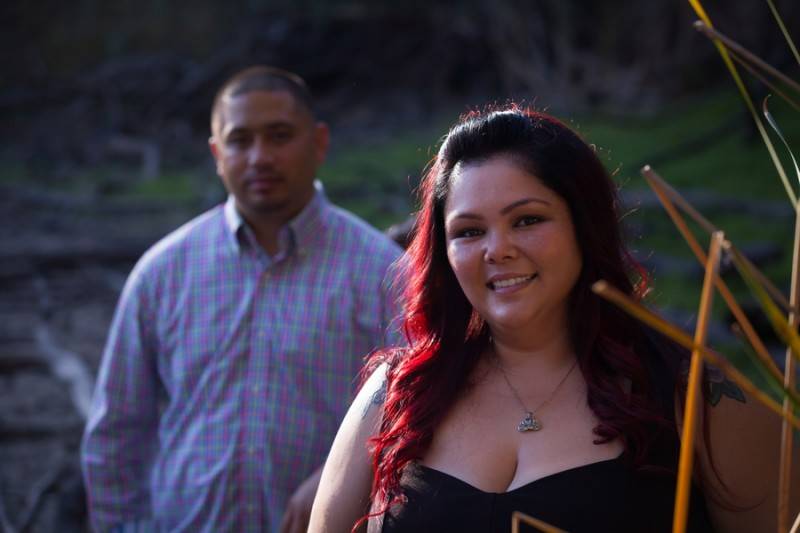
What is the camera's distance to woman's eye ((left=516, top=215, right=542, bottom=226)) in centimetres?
190

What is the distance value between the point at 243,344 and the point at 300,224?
41cm

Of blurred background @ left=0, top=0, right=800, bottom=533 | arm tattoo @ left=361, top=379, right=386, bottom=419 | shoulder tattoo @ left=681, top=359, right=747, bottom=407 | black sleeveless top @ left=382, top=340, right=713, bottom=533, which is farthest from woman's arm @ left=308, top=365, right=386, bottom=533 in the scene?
blurred background @ left=0, top=0, right=800, bottom=533

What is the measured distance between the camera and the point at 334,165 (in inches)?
473

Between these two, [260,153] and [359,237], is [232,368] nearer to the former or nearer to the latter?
[359,237]

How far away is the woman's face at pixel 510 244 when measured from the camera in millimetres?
1859

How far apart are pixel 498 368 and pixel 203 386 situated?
1349mm

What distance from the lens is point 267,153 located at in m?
3.26

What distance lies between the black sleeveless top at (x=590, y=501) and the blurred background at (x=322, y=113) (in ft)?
3.50

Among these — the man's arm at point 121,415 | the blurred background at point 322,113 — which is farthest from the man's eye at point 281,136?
the man's arm at point 121,415

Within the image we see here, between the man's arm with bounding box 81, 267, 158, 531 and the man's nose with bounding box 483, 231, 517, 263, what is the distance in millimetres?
1661

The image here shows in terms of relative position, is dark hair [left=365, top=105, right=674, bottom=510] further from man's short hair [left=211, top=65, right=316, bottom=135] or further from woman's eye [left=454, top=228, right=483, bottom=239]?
man's short hair [left=211, top=65, right=316, bottom=135]

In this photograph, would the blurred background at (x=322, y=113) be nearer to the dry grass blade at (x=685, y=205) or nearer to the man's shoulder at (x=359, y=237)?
the man's shoulder at (x=359, y=237)

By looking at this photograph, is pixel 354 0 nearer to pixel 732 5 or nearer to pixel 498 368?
pixel 732 5

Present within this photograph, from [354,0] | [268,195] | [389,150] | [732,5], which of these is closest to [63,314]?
[268,195]
